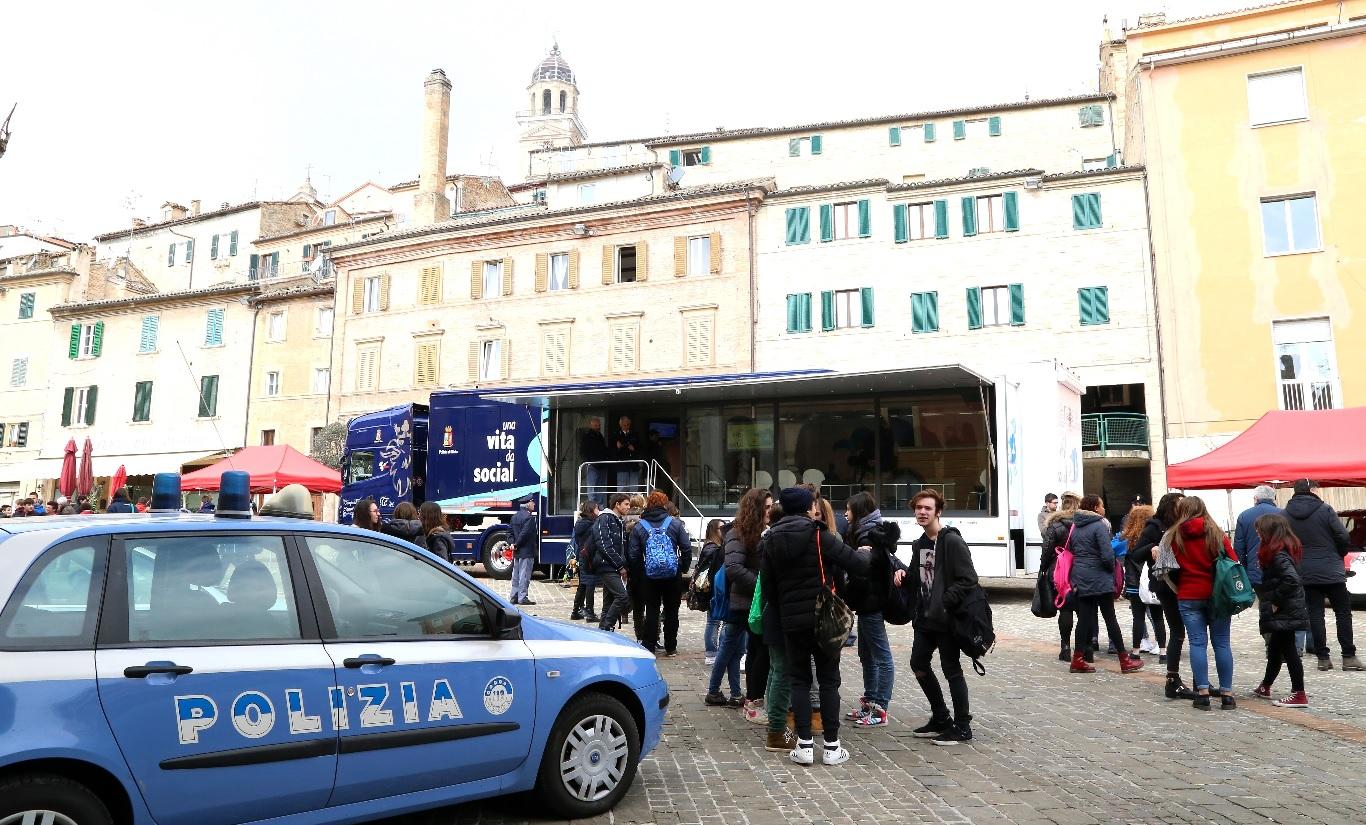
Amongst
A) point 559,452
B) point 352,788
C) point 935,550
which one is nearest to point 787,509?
A: point 935,550

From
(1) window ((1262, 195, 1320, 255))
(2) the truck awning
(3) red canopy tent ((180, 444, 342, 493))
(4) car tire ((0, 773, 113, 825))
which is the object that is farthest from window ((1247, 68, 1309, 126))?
(4) car tire ((0, 773, 113, 825))

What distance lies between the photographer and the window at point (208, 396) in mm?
40656

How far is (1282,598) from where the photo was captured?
802cm

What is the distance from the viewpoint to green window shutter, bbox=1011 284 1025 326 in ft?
94.1

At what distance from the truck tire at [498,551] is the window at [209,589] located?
15.0 metres

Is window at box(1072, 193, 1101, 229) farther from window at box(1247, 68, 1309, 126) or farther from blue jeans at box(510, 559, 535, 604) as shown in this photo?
blue jeans at box(510, 559, 535, 604)

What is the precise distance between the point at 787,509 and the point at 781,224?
26.6m

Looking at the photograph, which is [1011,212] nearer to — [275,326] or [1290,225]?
[1290,225]

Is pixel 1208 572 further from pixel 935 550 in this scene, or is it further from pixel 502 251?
pixel 502 251

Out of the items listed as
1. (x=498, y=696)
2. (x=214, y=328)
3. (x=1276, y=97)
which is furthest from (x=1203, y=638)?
(x=214, y=328)

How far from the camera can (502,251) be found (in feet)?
117

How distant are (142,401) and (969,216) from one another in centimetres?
3416

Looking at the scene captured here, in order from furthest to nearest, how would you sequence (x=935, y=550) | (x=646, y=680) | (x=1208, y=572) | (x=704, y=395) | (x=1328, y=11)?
(x=1328, y=11), (x=704, y=395), (x=1208, y=572), (x=935, y=550), (x=646, y=680)

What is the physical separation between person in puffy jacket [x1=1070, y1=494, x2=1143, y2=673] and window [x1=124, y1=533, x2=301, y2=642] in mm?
7666
